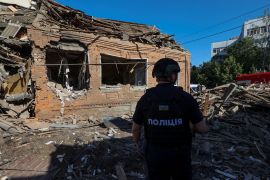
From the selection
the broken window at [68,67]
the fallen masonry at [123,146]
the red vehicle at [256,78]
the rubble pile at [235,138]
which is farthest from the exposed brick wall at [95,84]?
the red vehicle at [256,78]

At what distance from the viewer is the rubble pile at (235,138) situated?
227 inches

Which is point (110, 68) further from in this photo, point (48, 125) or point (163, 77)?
point (163, 77)

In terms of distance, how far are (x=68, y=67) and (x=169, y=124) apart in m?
10.5

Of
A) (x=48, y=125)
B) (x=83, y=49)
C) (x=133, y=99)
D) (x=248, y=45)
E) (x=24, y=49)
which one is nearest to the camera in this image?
(x=48, y=125)

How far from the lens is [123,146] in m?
7.31

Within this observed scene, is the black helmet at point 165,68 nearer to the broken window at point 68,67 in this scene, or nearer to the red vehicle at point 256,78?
the broken window at point 68,67

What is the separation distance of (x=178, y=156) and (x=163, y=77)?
A: 2.87 ft

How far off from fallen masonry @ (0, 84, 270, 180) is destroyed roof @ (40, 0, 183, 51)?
4.74 meters

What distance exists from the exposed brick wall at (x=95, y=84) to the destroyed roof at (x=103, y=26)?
0.38 meters

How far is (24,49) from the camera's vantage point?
11523 millimetres

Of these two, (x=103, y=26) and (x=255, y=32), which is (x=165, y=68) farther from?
(x=255, y=32)

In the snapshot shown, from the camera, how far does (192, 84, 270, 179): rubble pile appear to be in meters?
5.75

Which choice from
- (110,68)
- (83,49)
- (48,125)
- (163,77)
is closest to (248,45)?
(110,68)

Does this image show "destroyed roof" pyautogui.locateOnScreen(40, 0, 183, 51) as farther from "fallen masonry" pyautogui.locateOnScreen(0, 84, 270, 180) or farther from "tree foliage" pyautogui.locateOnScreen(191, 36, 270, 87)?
"tree foliage" pyautogui.locateOnScreen(191, 36, 270, 87)
